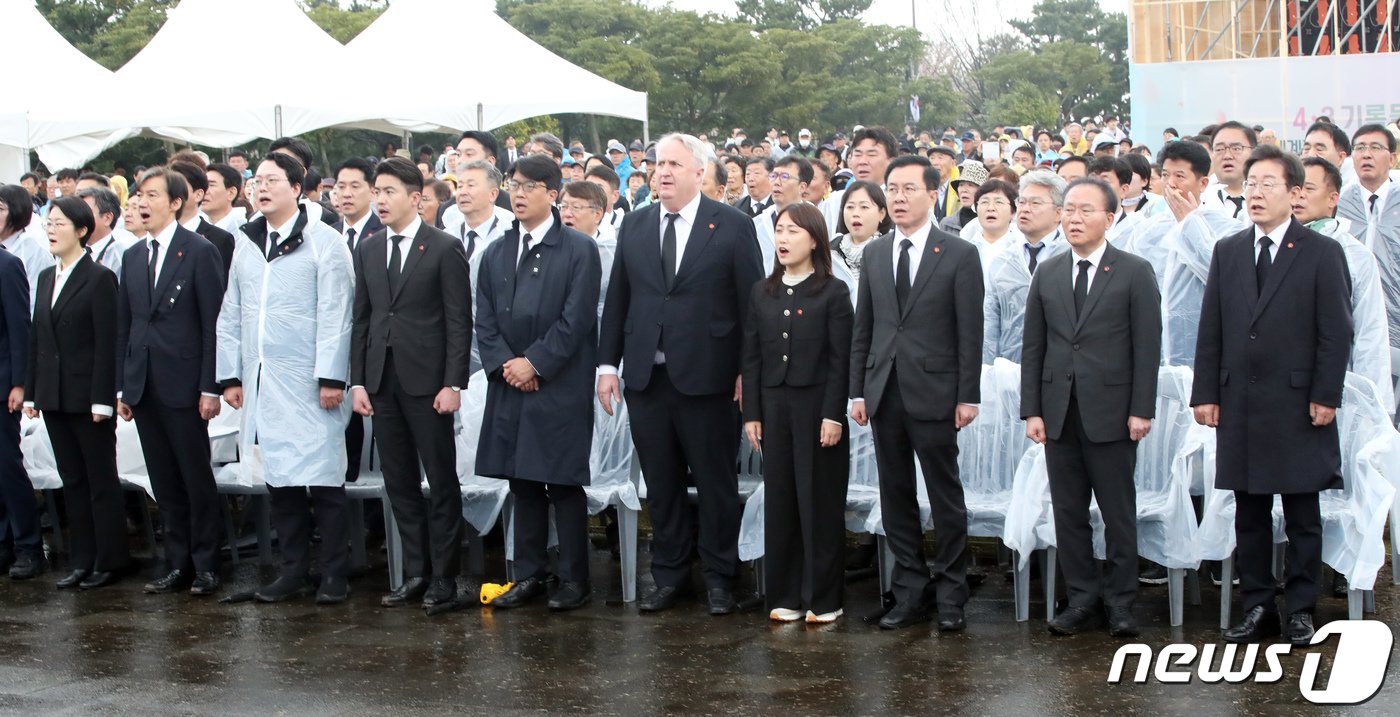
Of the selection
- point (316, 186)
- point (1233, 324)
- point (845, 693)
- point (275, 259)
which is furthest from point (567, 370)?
point (316, 186)

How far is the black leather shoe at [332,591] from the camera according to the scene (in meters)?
6.75

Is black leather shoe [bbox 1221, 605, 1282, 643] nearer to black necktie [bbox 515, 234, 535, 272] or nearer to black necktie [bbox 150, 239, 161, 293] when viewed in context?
black necktie [bbox 515, 234, 535, 272]

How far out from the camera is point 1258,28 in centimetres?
2453

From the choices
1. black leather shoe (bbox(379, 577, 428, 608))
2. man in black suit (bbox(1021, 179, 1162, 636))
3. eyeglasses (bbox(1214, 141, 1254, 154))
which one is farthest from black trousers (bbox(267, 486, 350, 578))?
eyeglasses (bbox(1214, 141, 1254, 154))

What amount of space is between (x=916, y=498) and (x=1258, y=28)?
20709mm

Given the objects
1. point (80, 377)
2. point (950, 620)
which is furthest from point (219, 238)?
point (950, 620)

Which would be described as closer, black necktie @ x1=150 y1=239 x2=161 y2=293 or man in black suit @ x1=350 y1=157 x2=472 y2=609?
man in black suit @ x1=350 y1=157 x2=472 y2=609

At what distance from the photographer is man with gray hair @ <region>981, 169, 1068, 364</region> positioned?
6469 millimetres

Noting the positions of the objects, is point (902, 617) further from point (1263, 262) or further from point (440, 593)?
point (440, 593)

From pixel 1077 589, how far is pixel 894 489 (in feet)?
2.48

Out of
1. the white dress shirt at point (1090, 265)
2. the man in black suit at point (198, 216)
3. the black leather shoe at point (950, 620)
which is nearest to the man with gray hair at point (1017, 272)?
the white dress shirt at point (1090, 265)

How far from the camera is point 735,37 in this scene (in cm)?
4119

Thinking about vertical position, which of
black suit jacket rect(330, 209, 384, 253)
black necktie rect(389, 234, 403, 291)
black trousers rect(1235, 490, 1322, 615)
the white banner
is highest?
the white banner

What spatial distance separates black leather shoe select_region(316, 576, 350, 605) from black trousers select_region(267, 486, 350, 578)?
0.02 m
